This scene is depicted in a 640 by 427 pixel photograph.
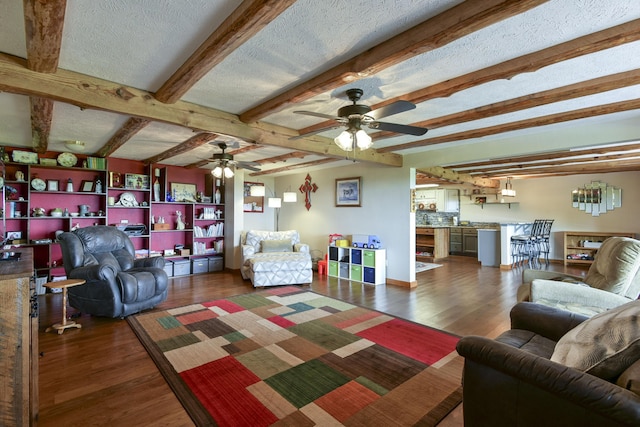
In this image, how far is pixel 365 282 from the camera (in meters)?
5.56

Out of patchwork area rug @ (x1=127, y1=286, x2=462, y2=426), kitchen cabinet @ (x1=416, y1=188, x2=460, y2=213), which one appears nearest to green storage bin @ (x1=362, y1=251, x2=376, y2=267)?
patchwork area rug @ (x1=127, y1=286, x2=462, y2=426)

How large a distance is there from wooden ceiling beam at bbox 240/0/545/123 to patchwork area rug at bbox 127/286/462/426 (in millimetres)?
2204

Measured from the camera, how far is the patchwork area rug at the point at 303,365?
1948 millimetres

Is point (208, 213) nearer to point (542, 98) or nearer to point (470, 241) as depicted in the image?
point (542, 98)

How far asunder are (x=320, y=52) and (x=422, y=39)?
66 cm

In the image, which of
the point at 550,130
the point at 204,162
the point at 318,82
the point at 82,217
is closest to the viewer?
the point at 318,82

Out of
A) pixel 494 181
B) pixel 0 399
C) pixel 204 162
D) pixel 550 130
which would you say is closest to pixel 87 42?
pixel 0 399

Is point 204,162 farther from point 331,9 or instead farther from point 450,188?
point 450,188

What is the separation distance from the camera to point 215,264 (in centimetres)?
663

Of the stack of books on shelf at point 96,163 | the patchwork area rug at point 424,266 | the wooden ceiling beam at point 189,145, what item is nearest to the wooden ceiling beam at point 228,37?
the wooden ceiling beam at point 189,145

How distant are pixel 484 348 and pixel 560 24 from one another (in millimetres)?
1822

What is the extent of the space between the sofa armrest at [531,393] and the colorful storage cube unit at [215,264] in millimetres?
5892

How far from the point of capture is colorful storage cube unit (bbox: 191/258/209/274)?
6312mm

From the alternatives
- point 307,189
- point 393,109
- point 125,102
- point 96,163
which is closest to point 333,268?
point 307,189
